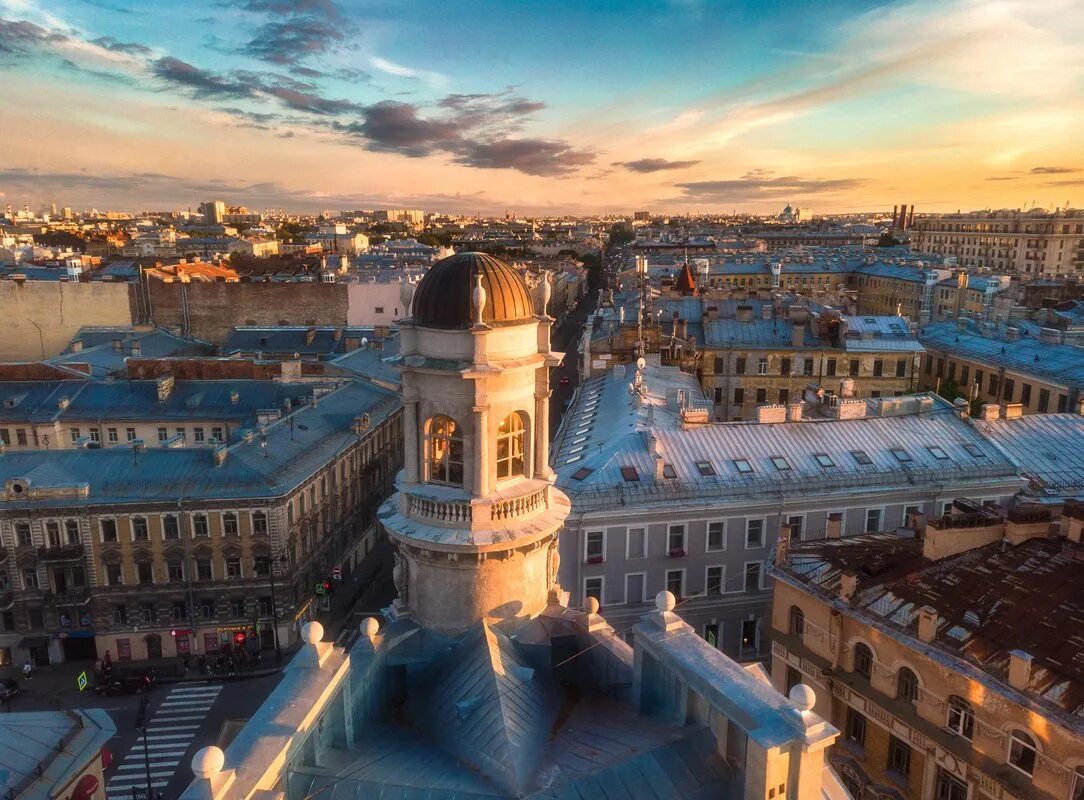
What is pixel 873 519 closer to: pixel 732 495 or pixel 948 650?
pixel 732 495

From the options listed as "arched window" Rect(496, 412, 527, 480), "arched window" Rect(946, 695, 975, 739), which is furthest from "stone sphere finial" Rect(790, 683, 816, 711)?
"arched window" Rect(946, 695, 975, 739)

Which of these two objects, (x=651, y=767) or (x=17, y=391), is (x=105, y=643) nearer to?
(x=17, y=391)

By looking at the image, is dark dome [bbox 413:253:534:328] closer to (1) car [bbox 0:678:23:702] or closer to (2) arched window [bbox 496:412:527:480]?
(2) arched window [bbox 496:412:527:480]

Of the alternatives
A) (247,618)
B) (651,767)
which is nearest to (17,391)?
(247,618)

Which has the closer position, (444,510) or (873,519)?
(444,510)

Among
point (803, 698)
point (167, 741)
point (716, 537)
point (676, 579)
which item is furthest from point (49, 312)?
point (803, 698)

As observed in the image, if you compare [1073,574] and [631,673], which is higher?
[631,673]
